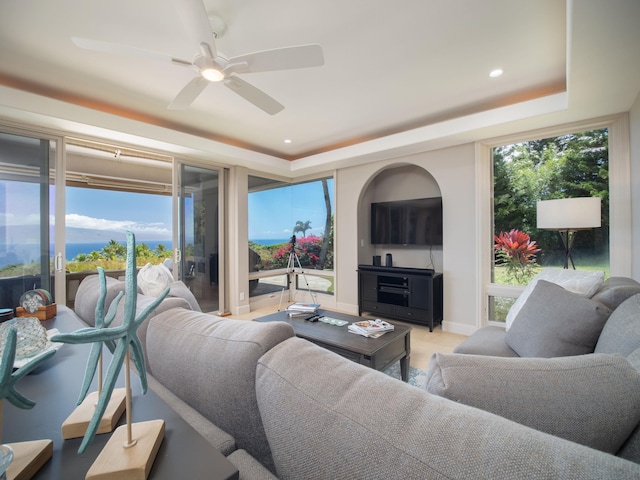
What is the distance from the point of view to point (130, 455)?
531 mm

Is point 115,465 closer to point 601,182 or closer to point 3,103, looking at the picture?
point 3,103

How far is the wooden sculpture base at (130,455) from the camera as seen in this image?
498 mm

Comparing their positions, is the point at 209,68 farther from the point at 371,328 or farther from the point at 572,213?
the point at 572,213

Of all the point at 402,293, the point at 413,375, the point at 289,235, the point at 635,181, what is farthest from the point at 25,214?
the point at 635,181

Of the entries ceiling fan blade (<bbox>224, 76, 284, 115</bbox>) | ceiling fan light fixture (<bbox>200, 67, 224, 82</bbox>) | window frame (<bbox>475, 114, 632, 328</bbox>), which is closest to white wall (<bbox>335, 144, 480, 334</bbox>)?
window frame (<bbox>475, 114, 632, 328</bbox>)

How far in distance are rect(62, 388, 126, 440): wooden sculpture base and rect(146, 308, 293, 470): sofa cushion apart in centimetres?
21

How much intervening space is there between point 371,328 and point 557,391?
183 cm

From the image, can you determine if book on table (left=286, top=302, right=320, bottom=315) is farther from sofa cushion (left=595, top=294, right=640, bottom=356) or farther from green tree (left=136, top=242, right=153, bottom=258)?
green tree (left=136, top=242, right=153, bottom=258)

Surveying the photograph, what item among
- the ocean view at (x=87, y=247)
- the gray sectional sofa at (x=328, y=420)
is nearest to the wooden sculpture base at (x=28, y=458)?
the gray sectional sofa at (x=328, y=420)

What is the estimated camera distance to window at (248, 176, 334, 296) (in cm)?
539

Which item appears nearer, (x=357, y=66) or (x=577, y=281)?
(x=577, y=281)

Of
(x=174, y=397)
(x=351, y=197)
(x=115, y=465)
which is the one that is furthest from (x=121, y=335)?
(x=351, y=197)

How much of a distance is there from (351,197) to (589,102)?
121 inches

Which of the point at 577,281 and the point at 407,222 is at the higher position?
the point at 407,222
